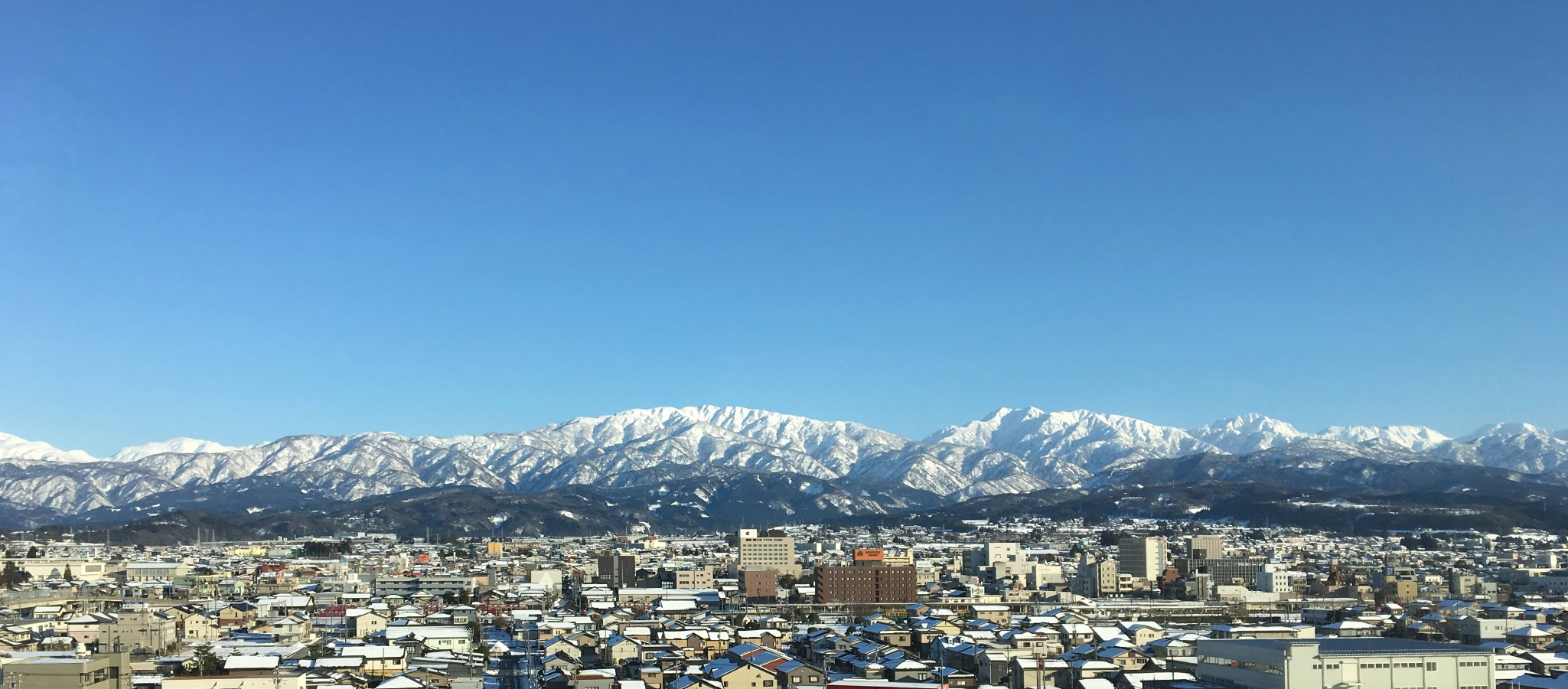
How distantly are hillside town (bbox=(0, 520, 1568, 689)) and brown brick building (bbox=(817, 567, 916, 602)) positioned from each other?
0.12m

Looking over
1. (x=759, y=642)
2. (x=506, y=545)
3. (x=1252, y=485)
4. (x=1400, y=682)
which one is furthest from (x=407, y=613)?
(x=1252, y=485)

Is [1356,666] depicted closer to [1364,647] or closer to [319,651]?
[1364,647]

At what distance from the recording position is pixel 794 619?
57.9 meters

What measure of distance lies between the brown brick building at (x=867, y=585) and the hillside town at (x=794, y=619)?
0.12 meters

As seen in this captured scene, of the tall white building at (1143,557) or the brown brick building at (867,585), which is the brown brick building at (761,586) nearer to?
the brown brick building at (867,585)

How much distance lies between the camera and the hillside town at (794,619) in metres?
33.8

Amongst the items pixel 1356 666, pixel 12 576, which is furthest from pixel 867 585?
pixel 12 576

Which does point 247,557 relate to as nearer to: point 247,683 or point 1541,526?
point 247,683

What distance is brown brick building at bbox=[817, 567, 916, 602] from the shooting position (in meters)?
64.2

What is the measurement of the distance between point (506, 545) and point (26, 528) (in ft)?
256

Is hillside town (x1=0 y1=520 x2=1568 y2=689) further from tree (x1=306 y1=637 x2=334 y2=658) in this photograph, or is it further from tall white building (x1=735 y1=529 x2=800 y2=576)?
tree (x1=306 y1=637 x2=334 y2=658)

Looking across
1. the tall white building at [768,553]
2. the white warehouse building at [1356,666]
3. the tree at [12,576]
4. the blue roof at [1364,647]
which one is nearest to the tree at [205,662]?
the white warehouse building at [1356,666]

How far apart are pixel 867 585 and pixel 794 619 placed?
7126 mm

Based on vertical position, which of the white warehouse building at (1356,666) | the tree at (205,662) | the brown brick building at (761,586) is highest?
the white warehouse building at (1356,666)
